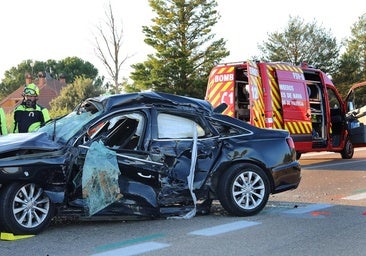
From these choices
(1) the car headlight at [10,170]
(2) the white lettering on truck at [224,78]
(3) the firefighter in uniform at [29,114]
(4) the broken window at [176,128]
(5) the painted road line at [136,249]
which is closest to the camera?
(5) the painted road line at [136,249]

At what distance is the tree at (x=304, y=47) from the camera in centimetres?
4434

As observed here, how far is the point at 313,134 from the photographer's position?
42.4ft

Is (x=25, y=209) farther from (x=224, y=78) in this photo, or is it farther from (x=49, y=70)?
(x=49, y=70)

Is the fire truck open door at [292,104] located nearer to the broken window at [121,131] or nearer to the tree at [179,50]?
the broken window at [121,131]

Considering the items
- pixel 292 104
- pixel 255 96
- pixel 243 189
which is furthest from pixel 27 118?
pixel 292 104

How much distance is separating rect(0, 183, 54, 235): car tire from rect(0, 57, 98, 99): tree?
248 ft

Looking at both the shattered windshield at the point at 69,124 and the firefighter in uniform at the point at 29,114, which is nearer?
the shattered windshield at the point at 69,124

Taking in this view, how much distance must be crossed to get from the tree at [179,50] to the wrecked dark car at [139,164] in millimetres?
29642

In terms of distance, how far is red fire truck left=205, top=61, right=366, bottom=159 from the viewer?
11531mm

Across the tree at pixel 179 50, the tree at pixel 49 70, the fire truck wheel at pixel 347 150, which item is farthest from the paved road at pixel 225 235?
the tree at pixel 49 70

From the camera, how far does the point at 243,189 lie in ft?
20.9

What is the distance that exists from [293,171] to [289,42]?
3943cm

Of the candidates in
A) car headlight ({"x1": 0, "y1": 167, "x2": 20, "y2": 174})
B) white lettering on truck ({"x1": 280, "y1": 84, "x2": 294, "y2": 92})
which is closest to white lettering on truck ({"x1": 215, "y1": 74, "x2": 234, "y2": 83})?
white lettering on truck ({"x1": 280, "y1": 84, "x2": 294, "y2": 92})

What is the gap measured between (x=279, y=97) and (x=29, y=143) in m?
7.64
